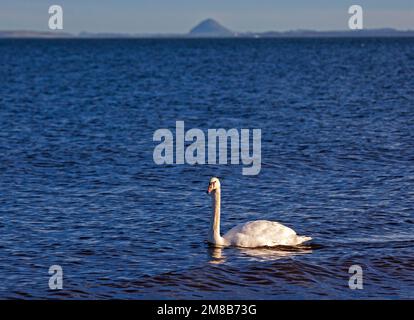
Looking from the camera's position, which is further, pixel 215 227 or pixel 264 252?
pixel 215 227

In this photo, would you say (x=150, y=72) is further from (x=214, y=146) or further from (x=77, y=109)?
(x=214, y=146)

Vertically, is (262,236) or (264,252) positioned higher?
(262,236)

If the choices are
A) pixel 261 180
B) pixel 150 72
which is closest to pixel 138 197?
pixel 261 180

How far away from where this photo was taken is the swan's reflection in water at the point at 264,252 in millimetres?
16902

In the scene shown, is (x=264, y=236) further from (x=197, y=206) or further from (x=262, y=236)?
(x=197, y=206)

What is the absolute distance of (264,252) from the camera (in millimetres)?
17453

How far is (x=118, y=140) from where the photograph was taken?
34.7 m
